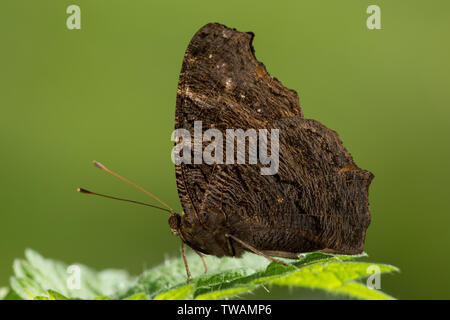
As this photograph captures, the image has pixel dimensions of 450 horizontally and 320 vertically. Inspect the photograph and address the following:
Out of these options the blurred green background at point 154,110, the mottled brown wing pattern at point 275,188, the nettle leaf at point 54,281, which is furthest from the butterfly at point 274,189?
the blurred green background at point 154,110

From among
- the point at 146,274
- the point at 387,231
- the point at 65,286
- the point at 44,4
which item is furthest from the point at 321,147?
the point at 44,4

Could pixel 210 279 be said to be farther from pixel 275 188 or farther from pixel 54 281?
pixel 54 281

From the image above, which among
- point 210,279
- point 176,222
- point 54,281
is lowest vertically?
point 54,281

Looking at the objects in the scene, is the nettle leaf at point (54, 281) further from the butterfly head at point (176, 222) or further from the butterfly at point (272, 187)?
the butterfly at point (272, 187)

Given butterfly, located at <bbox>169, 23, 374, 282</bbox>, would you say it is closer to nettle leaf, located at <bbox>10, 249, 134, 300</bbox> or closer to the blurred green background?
nettle leaf, located at <bbox>10, 249, 134, 300</bbox>

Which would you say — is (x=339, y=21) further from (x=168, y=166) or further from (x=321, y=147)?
(x=321, y=147)

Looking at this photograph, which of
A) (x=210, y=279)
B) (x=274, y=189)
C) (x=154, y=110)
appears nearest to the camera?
(x=210, y=279)

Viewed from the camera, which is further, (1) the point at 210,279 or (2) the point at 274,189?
(2) the point at 274,189

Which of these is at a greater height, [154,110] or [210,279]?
[154,110]

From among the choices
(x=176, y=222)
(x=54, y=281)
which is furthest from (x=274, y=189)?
(x=54, y=281)
